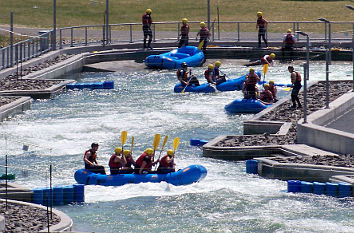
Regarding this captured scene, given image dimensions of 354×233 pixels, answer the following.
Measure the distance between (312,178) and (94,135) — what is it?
896 cm

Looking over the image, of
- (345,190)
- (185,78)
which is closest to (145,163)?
(345,190)

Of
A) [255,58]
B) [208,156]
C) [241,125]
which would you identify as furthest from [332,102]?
[255,58]

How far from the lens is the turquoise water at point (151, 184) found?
961 inches

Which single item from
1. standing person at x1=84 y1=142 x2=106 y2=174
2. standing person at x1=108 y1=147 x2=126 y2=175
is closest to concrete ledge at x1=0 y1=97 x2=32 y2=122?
standing person at x1=84 y1=142 x2=106 y2=174

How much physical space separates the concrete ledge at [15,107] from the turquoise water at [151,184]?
0.30 metres

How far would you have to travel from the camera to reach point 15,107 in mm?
37594

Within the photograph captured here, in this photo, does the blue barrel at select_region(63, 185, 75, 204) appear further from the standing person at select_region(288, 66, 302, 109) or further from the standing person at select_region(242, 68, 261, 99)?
the standing person at select_region(242, 68, 261, 99)

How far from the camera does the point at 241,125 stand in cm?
3600

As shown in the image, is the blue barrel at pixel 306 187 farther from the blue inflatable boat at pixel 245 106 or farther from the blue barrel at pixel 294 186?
the blue inflatable boat at pixel 245 106

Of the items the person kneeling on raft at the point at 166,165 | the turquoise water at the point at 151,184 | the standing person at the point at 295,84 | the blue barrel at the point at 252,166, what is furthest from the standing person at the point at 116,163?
the standing person at the point at 295,84

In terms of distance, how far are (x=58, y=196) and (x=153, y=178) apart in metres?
2.77

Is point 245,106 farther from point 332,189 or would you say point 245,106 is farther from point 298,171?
point 332,189

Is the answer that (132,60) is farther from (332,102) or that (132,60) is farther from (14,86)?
(332,102)

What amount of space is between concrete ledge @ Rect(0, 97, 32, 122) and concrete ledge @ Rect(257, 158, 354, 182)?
37.2ft
